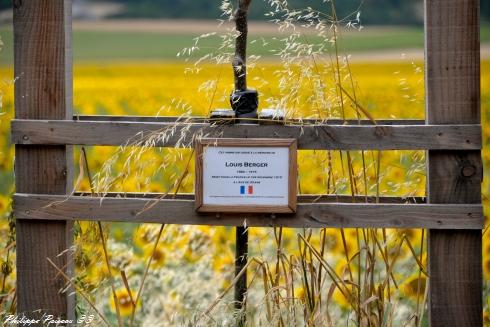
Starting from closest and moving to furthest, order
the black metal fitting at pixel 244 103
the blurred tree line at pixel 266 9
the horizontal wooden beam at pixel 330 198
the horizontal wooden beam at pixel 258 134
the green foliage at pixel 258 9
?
1. the horizontal wooden beam at pixel 258 134
2. the black metal fitting at pixel 244 103
3. the horizontal wooden beam at pixel 330 198
4. the blurred tree line at pixel 266 9
5. the green foliage at pixel 258 9

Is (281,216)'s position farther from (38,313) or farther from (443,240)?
(38,313)

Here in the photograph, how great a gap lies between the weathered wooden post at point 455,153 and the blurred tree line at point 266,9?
2514 cm

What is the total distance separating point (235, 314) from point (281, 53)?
944 millimetres

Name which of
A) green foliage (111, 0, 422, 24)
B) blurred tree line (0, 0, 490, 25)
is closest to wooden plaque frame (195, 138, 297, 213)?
blurred tree line (0, 0, 490, 25)

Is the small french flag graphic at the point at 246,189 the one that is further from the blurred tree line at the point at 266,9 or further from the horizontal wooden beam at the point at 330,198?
the blurred tree line at the point at 266,9

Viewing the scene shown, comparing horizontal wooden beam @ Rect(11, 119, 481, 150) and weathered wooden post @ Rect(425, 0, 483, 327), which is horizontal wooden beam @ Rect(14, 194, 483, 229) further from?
horizontal wooden beam @ Rect(11, 119, 481, 150)

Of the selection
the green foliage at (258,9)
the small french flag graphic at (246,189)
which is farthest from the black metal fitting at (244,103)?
the green foliage at (258,9)

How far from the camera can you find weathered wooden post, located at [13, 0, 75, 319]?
349 centimetres

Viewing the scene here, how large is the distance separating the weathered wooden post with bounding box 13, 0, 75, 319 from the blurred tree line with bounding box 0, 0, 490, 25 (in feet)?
82.1

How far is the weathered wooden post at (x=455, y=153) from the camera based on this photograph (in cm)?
331

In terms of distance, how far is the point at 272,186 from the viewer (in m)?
3.35

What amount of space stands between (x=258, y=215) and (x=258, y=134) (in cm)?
28

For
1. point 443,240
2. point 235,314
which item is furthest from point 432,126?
point 235,314

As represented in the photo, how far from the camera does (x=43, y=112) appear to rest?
350 centimetres
